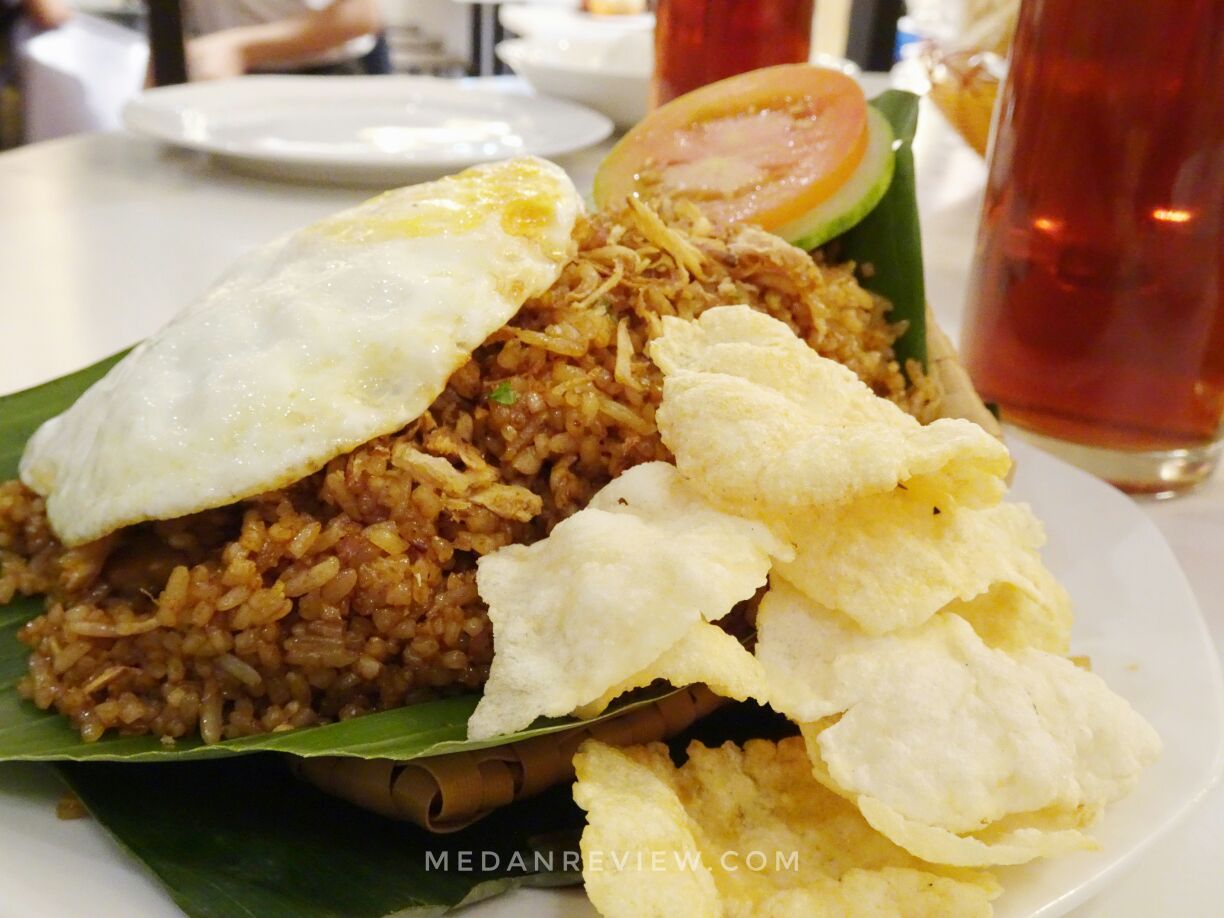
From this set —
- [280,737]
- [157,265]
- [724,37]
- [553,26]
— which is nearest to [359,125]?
[157,265]

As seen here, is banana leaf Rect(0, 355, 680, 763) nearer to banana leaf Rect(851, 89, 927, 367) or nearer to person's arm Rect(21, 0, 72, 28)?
banana leaf Rect(851, 89, 927, 367)

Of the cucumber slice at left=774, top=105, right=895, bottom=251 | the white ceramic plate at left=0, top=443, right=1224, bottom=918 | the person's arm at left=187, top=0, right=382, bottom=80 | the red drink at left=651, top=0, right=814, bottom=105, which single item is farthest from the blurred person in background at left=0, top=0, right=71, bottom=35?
the white ceramic plate at left=0, top=443, right=1224, bottom=918

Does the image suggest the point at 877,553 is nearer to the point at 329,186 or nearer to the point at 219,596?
the point at 219,596

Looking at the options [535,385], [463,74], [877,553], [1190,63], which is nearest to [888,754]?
[877,553]

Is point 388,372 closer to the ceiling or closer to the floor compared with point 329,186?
closer to the ceiling

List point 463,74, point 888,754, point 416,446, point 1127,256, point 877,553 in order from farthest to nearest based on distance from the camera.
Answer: point 463,74 < point 1127,256 < point 416,446 < point 877,553 < point 888,754

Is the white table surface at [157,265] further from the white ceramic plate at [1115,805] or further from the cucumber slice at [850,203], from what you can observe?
the cucumber slice at [850,203]

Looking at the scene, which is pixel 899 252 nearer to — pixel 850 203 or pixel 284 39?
pixel 850 203
